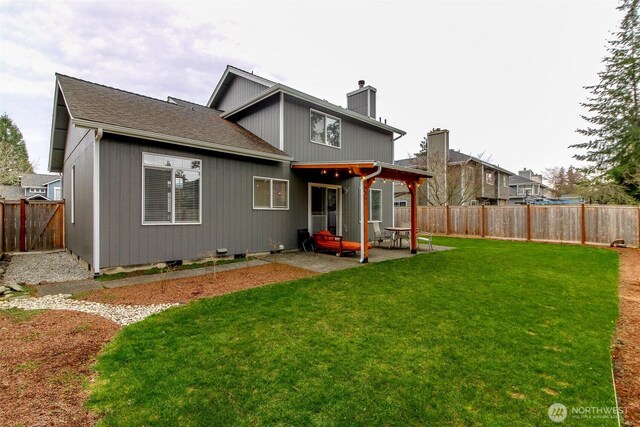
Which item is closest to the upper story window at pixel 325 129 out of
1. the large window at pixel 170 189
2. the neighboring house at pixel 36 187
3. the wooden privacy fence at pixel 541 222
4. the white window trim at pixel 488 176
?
the large window at pixel 170 189

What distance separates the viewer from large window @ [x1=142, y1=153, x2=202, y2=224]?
720cm

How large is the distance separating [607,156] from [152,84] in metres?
30.1

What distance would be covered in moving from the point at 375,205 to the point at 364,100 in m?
4.99

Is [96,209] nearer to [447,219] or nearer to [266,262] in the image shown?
[266,262]

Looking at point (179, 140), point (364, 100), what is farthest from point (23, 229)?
point (364, 100)

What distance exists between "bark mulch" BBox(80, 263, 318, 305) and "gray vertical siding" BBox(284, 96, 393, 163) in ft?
15.8

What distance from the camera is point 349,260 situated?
8.80m

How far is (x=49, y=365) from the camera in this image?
2912 mm

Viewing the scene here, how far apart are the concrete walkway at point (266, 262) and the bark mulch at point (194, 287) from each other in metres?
0.35

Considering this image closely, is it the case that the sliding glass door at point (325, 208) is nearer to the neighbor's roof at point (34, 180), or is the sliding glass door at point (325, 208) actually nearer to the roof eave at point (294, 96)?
the roof eave at point (294, 96)

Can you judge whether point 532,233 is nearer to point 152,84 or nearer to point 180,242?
point 180,242

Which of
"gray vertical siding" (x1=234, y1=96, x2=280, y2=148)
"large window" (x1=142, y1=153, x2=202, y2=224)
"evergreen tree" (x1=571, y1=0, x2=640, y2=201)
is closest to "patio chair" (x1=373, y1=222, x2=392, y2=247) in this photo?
"gray vertical siding" (x1=234, y1=96, x2=280, y2=148)

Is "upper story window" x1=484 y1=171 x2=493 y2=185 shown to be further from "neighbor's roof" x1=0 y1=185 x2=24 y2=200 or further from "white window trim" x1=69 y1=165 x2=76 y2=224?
"neighbor's roof" x1=0 y1=185 x2=24 y2=200

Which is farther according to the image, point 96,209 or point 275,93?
point 275,93
